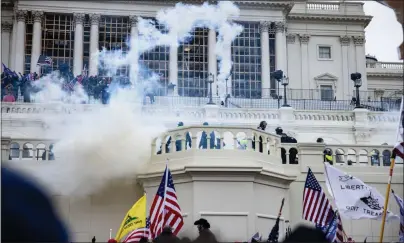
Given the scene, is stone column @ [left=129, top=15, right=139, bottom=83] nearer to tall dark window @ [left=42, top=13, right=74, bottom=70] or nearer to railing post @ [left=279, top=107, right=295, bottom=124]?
tall dark window @ [left=42, top=13, right=74, bottom=70]

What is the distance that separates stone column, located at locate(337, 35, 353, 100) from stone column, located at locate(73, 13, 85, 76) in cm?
1475

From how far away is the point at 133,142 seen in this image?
13508 mm

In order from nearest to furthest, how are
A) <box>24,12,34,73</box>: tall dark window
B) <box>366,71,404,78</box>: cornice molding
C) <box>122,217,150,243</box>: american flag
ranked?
1. <box>122,217,150,243</box>: american flag
2. <box>24,12,34,73</box>: tall dark window
3. <box>366,71,404,78</box>: cornice molding

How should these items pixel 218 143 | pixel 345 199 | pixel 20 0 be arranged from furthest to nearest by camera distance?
pixel 20 0 → pixel 218 143 → pixel 345 199

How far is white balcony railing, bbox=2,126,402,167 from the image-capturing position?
40.7 feet

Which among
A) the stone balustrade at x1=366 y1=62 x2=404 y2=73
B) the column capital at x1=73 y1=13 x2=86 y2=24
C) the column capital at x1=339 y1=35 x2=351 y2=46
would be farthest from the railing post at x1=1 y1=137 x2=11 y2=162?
the stone balustrade at x1=366 y1=62 x2=404 y2=73

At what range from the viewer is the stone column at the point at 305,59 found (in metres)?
43.0

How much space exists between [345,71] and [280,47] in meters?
4.70

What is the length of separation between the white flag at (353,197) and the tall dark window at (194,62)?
27.3 metres

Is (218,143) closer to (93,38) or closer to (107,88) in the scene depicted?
(107,88)

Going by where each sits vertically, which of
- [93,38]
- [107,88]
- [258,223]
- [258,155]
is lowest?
[258,223]

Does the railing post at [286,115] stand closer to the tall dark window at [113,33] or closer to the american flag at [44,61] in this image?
the american flag at [44,61]

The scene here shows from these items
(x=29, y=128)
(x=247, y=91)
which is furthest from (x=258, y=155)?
(x=247, y=91)

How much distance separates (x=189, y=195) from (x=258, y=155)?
1.40 meters
